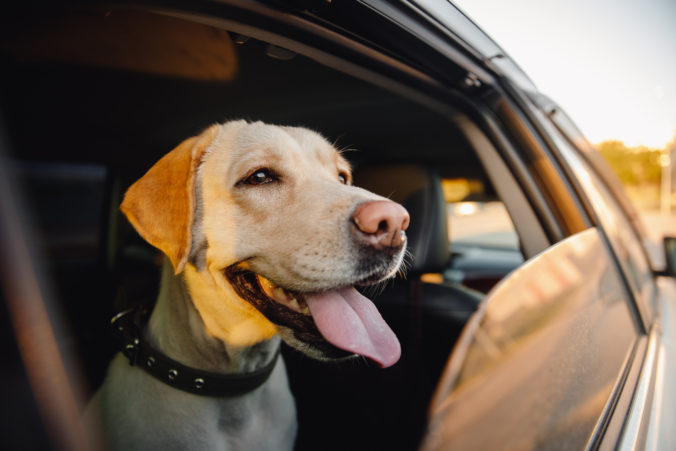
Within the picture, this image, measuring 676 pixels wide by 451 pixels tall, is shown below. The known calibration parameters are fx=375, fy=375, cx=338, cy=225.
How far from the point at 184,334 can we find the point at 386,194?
1.07 m

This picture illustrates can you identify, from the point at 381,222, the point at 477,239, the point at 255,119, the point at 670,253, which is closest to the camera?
the point at 381,222

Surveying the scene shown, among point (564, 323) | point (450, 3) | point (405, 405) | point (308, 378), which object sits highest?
point (450, 3)

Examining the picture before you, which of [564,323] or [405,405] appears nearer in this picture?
[564,323]

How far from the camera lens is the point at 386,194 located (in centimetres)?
180

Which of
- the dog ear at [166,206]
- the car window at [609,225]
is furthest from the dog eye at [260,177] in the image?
the car window at [609,225]

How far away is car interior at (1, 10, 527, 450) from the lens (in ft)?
5.16

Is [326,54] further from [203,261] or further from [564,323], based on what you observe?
[564,323]

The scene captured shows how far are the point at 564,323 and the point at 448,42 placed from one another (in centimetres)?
123

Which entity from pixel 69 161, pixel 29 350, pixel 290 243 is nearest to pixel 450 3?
pixel 290 243

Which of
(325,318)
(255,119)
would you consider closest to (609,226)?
(325,318)

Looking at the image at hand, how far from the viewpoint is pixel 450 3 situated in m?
1.44

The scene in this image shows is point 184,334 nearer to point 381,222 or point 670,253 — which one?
point 381,222

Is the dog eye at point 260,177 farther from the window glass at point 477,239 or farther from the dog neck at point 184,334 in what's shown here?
the window glass at point 477,239

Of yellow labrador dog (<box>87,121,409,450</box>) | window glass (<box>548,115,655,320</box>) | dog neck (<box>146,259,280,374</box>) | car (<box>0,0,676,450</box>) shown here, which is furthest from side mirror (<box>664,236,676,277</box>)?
dog neck (<box>146,259,280,374</box>)
